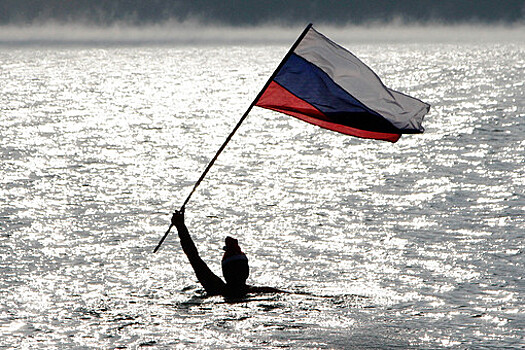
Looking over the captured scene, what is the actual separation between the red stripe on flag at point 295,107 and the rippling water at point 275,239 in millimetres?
4061

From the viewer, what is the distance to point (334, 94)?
64.5ft

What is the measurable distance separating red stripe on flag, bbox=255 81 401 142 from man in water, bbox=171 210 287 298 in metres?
3.22

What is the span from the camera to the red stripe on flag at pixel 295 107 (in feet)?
64.6

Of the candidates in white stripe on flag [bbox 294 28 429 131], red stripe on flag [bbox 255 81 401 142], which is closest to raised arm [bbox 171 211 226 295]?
red stripe on flag [bbox 255 81 401 142]

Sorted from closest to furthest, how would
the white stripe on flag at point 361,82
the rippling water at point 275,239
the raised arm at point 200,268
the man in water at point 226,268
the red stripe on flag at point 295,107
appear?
the rippling water at point 275,239, the white stripe on flag at point 361,82, the man in water at point 226,268, the raised arm at point 200,268, the red stripe on flag at point 295,107

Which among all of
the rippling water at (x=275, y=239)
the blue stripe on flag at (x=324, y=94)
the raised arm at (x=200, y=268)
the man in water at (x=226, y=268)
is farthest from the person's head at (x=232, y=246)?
the blue stripe on flag at (x=324, y=94)

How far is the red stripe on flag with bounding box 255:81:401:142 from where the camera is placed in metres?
19.7

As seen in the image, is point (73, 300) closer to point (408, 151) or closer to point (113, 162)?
point (113, 162)

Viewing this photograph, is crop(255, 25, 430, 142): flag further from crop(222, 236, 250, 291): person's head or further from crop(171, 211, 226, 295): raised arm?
crop(171, 211, 226, 295): raised arm

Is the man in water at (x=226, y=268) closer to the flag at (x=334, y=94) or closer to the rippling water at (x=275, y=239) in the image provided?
the rippling water at (x=275, y=239)

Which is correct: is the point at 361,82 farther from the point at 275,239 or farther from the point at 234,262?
the point at 275,239

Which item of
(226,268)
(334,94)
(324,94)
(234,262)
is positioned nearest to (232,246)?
(234,262)

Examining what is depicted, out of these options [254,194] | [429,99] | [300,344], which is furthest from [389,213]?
[429,99]

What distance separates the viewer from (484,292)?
21.6 metres
